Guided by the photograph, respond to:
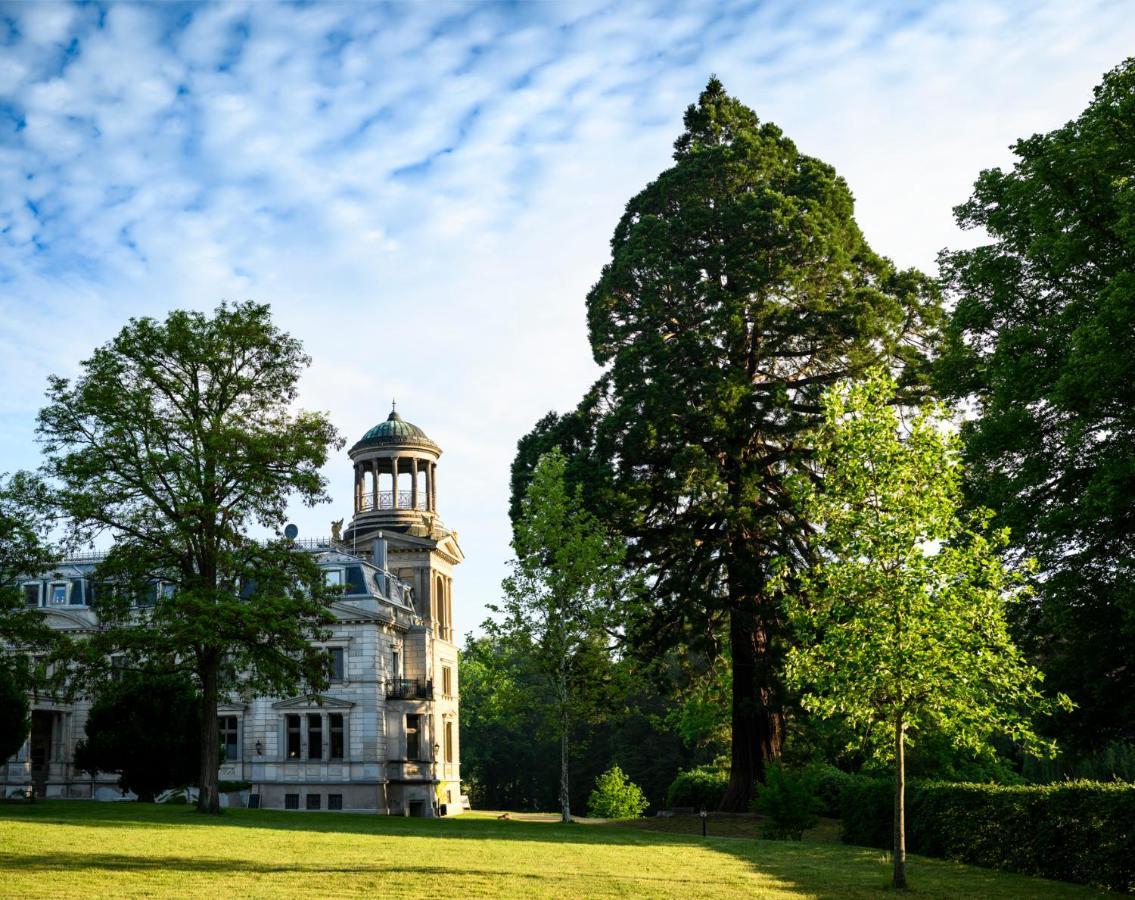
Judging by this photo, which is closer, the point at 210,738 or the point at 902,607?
the point at 902,607

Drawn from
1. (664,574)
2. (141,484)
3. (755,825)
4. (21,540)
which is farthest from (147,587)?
(755,825)

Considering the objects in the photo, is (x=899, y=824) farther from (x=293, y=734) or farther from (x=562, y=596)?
(x=293, y=734)

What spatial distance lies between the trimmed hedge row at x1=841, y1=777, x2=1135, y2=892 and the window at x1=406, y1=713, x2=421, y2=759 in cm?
3091

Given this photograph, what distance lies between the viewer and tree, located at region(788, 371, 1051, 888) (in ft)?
58.9

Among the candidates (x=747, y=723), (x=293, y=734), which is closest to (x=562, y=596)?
(x=747, y=723)

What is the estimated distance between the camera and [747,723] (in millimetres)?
36406

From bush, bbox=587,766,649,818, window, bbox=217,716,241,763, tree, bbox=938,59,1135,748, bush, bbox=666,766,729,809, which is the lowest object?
bush, bbox=587,766,649,818

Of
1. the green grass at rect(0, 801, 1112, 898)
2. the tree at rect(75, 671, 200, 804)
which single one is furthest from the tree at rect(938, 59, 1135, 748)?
the tree at rect(75, 671, 200, 804)

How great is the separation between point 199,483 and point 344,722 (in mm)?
23411

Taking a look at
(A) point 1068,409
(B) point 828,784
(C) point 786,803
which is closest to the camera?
(A) point 1068,409

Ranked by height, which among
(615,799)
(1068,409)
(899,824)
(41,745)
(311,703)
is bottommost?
(615,799)

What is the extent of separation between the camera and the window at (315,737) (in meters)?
52.6

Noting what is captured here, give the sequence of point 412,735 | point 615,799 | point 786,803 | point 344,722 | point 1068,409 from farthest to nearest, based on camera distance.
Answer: point 615,799, point 412,735, point 344,722, point 786,803, point 1068,409

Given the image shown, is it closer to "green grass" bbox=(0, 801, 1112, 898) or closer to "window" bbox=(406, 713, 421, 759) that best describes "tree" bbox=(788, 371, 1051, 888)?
"green grass" bbox=(0, 801, 1112, 898)
